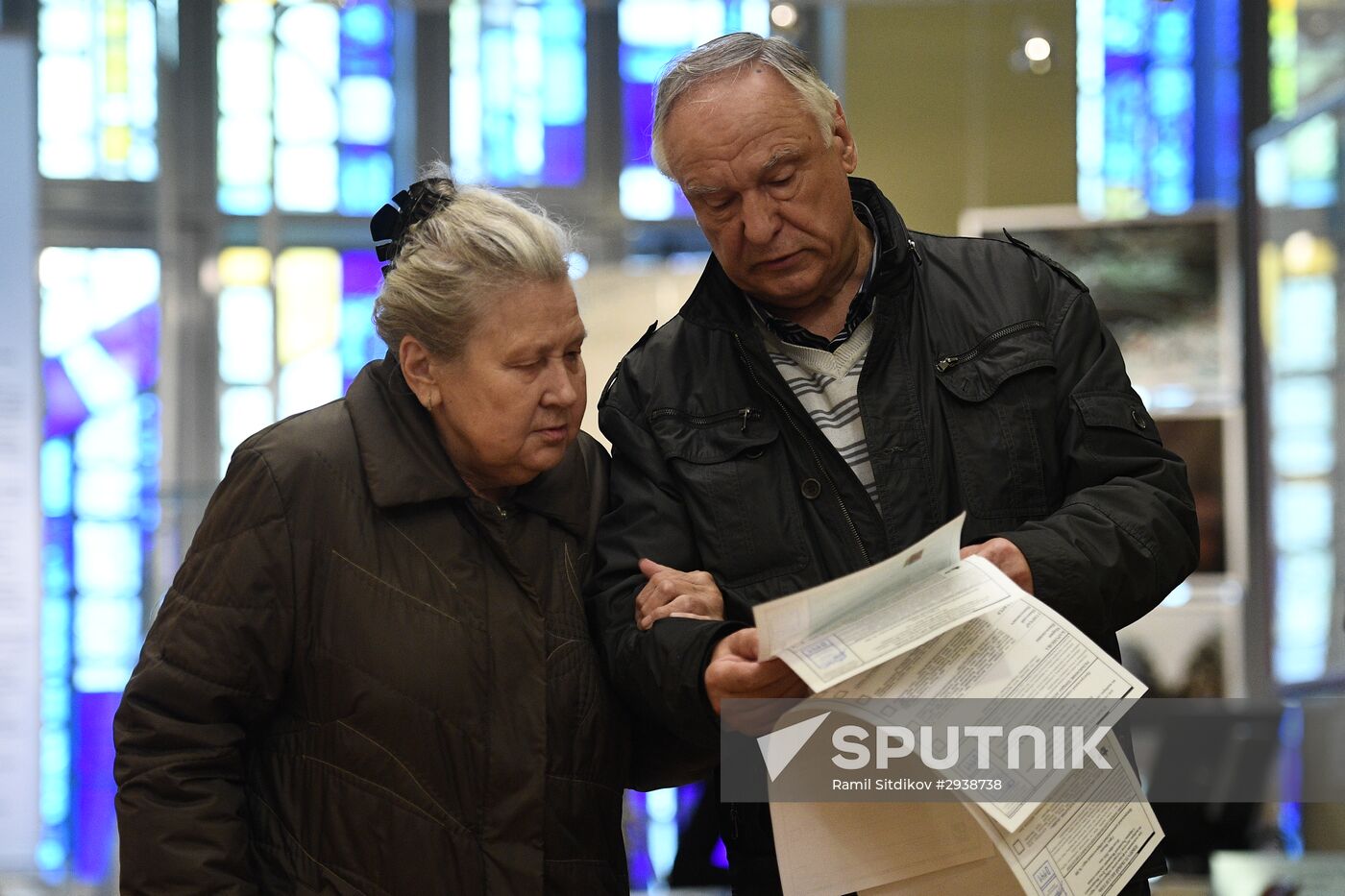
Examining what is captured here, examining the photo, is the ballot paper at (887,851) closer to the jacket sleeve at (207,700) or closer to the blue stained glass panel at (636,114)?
the jacket sleeve at (207,700)

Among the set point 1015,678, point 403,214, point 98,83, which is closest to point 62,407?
point 98,83

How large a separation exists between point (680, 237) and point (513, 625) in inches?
183

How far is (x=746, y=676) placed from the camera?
1732mm

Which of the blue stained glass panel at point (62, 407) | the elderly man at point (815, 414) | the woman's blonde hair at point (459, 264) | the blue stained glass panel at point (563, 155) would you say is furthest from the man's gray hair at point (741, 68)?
the blue stained glass panel at point (563, 155)

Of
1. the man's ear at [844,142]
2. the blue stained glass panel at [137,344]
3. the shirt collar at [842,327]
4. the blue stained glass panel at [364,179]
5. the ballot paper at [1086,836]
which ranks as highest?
the blue stained glass panel at [364,179]

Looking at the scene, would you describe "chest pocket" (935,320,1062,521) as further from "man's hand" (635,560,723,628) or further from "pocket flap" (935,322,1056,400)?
"man's hand" (635,560,723,628)

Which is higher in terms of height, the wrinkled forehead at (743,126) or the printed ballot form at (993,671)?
the wrinkled forehead at (743,126)

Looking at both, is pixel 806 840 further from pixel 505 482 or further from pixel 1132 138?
pixel 1132 138

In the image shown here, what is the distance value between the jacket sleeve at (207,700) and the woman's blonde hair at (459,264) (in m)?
0.28

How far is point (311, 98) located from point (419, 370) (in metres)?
4.81

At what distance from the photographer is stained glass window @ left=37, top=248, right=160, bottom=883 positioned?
16.6 ft

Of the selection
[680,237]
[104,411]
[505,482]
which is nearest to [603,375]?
[680,237]

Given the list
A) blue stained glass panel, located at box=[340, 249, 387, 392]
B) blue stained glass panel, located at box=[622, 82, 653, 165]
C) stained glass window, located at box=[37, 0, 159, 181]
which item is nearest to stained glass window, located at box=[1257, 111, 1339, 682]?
blue stained glass panel, located at box=[622, 82, 653, 165]

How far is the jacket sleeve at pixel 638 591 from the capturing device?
72.4 inches
